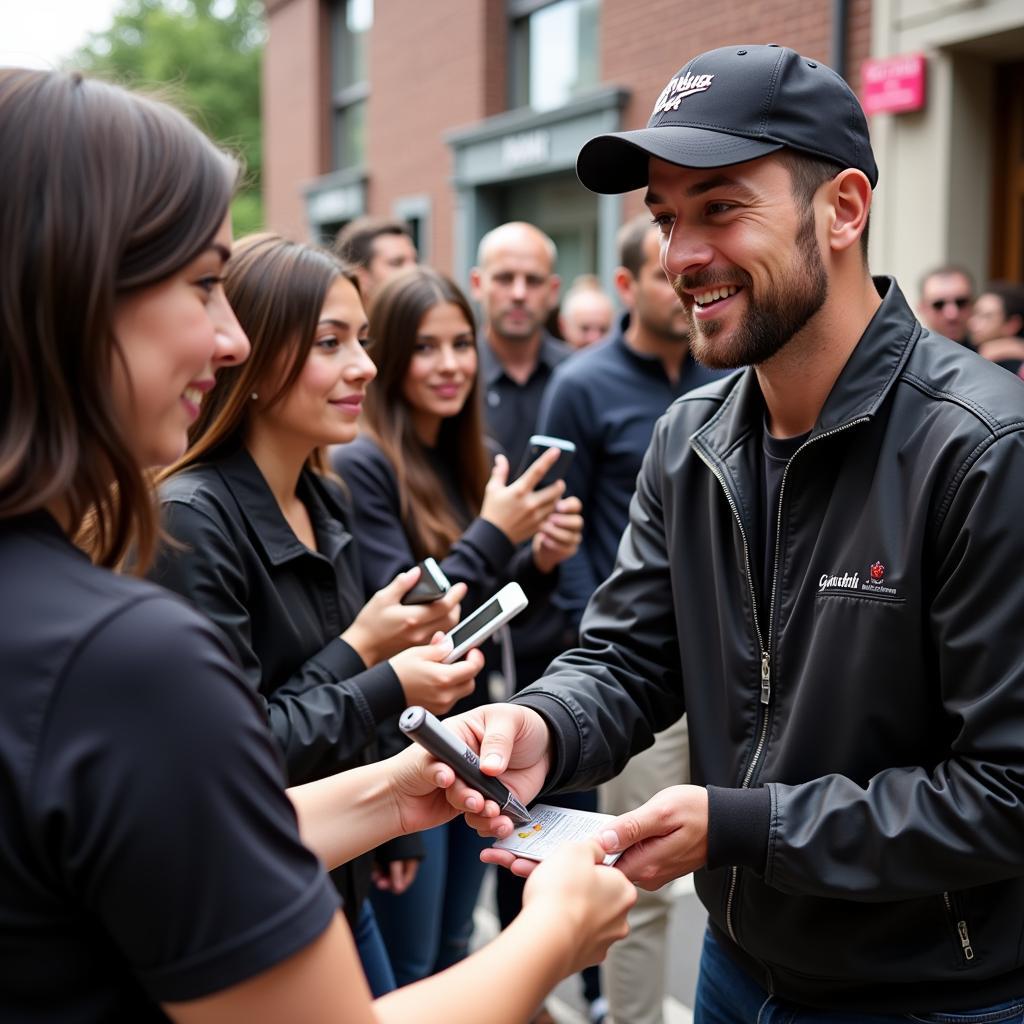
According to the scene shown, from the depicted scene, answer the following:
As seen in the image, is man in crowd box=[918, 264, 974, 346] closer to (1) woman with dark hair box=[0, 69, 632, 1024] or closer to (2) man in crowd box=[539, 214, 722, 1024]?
(2) man in crowd box=[539, 214, 722, 1024]

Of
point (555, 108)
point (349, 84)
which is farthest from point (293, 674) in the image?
point (349, 84)

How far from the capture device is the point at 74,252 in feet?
3.49

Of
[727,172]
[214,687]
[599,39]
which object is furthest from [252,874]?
[599,39]

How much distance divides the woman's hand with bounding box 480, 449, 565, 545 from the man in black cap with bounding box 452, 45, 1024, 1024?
127 centimetres

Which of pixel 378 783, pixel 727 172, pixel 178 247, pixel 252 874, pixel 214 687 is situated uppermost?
pixel 727 172

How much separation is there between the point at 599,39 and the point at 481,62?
2.00 meters

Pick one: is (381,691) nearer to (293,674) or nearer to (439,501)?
(293,674)

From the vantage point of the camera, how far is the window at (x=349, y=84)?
15281mm

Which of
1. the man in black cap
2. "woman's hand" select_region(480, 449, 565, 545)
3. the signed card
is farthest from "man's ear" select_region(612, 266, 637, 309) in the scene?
the signed card

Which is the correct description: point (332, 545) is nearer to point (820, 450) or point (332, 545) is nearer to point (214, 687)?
point (820, 450)

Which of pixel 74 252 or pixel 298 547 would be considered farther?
pixel 298 547

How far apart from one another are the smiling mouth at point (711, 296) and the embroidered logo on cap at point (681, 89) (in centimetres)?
31

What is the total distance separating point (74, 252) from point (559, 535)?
277 cm

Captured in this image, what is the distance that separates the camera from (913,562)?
1712 mm
